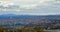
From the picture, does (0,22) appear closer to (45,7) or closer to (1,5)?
(1,5)

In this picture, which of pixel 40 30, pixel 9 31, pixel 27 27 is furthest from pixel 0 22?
pixel 40 30

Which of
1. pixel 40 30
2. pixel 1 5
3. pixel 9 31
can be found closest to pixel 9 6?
pixel 1 5

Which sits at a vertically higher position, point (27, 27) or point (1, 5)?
point (1, 5)

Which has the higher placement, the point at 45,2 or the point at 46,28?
the point at 45,2

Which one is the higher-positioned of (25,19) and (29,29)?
(25,19)

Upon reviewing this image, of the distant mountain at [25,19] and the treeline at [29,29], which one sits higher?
the distant mountain at [25,19]

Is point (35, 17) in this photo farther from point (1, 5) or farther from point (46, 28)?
point (1, 5)

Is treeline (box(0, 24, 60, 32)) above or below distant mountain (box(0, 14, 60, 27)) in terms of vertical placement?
below
